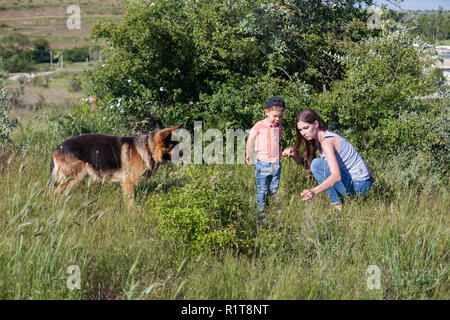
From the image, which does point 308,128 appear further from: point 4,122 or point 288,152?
point 4,122

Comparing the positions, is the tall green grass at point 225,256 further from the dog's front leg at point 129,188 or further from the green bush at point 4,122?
the green bush at point 4,122

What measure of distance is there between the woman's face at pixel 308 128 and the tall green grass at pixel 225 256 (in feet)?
2.77

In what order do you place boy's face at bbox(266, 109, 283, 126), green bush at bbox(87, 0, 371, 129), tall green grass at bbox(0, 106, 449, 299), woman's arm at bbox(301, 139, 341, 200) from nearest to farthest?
1. tall green grass at bbox(0, 106, 449, 299)
2. woman's arm at bbox(301, 139, 341, 200)
3. boy's face at bbox(266, 109, 283, 126)
4. green bush at bbox(87, 0, 371, 129)

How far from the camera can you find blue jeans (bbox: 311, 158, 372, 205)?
174 inches

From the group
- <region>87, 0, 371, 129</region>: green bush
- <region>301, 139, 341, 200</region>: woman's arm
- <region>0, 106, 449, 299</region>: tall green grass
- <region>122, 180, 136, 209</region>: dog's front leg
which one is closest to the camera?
<region>0, 106, 449, 299</region>: tall green grass

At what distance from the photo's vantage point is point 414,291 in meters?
2.75

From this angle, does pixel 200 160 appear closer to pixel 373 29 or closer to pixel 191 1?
pixel 191 1

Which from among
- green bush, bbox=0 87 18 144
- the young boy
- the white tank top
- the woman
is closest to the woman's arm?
the woman

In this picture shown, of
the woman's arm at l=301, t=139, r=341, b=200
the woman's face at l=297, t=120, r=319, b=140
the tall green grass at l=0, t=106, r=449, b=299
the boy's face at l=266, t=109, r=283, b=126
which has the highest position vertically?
the boy's face at l=266, t=109, r=283, b=126

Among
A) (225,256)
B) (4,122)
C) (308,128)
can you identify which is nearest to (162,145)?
(308,128)

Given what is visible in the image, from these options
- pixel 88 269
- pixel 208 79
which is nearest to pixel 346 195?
pixel 88 269

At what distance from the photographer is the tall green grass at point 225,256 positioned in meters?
2.58

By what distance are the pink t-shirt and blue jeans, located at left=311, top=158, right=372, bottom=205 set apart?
0.51 m

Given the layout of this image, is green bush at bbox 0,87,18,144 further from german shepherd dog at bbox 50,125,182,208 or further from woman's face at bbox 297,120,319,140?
woman's face at bbox 297,120,319,140
